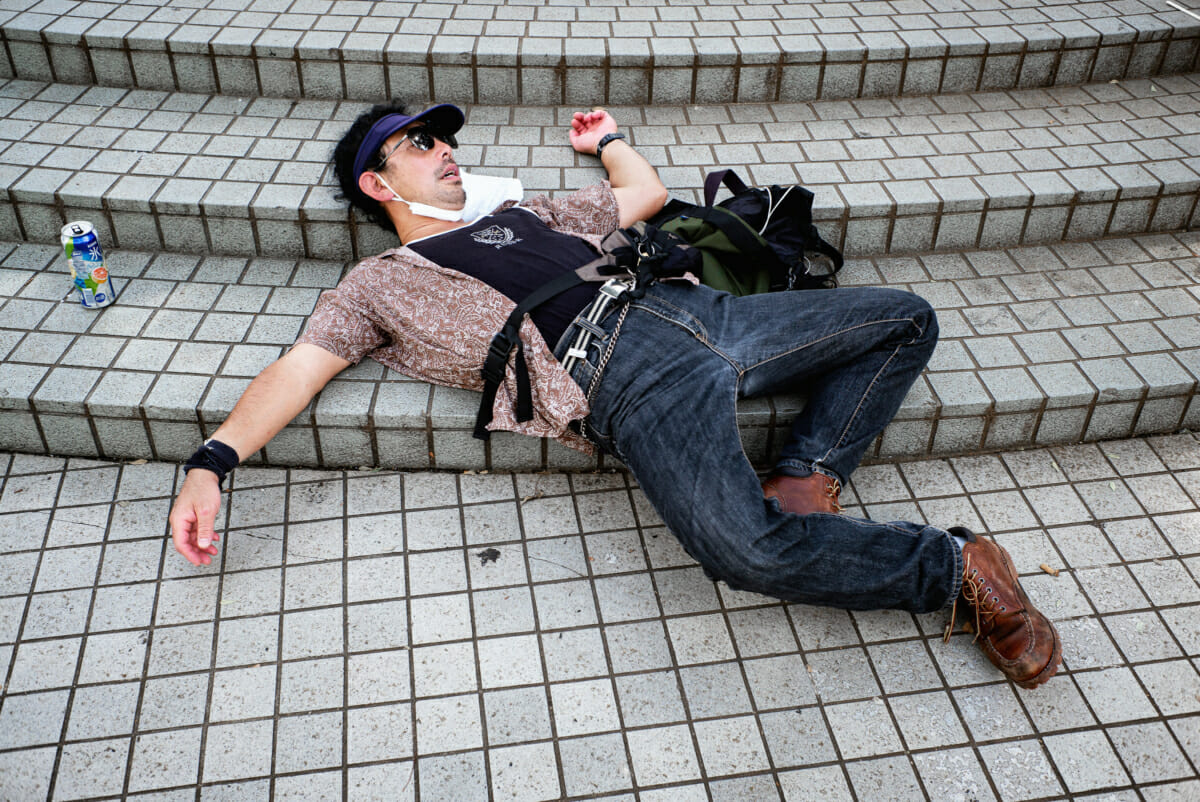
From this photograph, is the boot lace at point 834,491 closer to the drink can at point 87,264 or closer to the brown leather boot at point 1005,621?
the brown leather boot at point 1005,621

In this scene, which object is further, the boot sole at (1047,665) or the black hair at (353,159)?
the black hair at (353,159)

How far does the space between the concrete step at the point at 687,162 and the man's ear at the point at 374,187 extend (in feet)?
0.99

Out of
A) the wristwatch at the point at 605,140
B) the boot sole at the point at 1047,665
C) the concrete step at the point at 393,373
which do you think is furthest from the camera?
the wristwatch at the point at 605,140

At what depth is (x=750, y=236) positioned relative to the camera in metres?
3.05

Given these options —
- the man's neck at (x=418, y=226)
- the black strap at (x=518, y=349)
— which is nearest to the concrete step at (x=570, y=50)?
the man's neck at (x=418, y=226)

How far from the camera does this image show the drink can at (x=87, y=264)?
3135mm

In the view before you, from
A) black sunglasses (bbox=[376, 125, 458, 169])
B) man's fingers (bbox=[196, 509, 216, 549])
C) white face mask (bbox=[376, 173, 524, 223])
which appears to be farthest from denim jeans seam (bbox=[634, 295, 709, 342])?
man's fingers (bbox=[196, 509, 216, 549])

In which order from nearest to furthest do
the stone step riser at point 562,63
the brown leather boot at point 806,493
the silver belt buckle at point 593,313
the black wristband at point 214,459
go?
the black wristband at point 214,459 < the brown leather boot at point 806,493 < the silver belt buckle at point 593,313 < the stone step riser at point 562,63

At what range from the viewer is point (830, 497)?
106 inches

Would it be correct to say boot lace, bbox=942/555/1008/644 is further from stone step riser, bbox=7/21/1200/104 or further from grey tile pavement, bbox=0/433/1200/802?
stone step riser, bbox=7/21/1200/104

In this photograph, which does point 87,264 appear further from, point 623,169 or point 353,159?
point 623,169

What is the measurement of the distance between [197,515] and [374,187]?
4.18ft

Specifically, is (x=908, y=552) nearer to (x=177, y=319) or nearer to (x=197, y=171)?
(x=177, y=319)

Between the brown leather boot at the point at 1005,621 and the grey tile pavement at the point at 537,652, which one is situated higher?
the brown leather boot at the point at 1005,621
